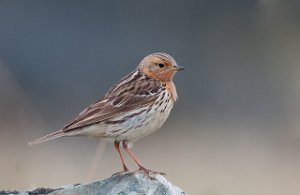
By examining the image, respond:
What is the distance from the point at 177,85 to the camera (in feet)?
72.7

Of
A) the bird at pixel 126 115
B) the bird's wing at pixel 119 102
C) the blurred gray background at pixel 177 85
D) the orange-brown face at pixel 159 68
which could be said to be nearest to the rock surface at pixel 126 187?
the bird at pixel 126 115

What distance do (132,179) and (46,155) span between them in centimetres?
489

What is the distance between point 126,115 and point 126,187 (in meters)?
1.09

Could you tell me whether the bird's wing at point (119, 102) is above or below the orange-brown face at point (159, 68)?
below

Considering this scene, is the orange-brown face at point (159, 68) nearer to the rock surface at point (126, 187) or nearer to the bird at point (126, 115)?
the bird at point (126, 115)

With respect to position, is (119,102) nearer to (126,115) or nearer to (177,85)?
(126,115)

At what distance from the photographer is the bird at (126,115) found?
40.0 feet

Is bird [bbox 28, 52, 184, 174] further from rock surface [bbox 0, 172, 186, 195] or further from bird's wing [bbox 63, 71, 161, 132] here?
rock surface [bbox 0, 172, 186, 195]

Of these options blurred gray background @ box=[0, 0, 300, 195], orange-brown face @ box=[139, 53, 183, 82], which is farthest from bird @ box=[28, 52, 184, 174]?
blurred gray background @ box=[0, 0, 300, 195]

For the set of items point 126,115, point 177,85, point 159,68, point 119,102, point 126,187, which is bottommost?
point 177,85

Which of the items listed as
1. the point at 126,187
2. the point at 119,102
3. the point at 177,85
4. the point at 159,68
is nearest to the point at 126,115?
the point at 119,102

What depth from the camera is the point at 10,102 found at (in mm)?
16875

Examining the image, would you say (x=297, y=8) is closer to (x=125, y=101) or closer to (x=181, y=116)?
(x=181, y=116)

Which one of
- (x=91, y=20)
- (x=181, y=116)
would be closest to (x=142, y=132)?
(x=181, y=116)
